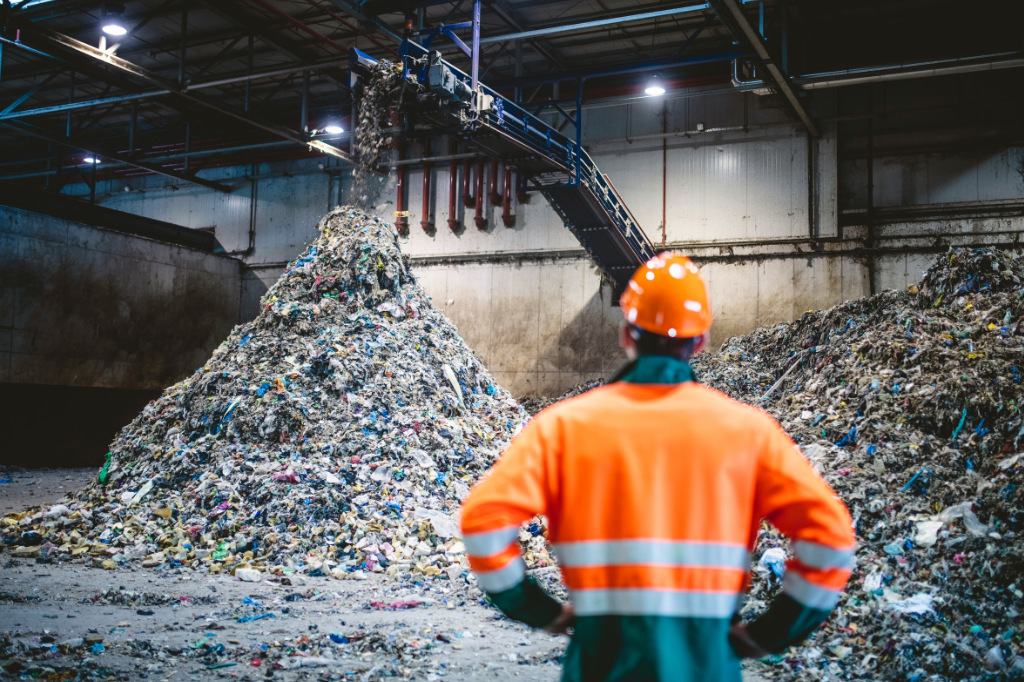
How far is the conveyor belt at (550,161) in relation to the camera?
29.2 feet

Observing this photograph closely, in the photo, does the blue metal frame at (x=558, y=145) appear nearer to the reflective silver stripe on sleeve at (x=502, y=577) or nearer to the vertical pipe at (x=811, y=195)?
the vertical pipe at (x=811, y=195)

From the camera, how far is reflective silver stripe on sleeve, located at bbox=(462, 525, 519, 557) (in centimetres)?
133

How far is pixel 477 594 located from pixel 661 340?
4.58 m

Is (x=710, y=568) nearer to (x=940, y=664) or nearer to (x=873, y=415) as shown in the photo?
(x=940, y=664)

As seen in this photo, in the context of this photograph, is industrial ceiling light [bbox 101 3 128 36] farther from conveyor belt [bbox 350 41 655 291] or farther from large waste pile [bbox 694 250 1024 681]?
large waste pile [bbox 694 250 1024 681]

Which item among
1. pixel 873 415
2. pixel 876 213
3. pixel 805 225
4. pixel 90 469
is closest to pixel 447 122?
pixel 873 415

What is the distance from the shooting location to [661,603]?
1301mm

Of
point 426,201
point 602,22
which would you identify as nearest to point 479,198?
point 426,201

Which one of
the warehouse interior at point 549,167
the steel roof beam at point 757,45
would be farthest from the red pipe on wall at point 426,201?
the steel roof beam at point 757,45

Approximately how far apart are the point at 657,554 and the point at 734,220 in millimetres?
13179

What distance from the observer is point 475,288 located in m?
15.5

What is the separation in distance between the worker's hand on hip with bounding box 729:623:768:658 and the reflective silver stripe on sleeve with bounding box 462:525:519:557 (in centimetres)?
45

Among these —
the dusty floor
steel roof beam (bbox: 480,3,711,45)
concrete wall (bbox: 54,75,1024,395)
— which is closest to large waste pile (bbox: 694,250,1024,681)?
the dusty floor

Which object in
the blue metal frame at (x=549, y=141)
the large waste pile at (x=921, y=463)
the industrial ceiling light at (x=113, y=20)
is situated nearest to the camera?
the large waste pile at (x=921, y=463)
